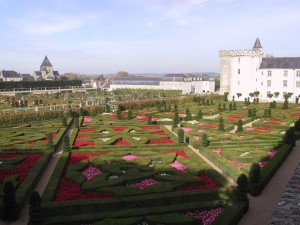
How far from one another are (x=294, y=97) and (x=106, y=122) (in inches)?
1620

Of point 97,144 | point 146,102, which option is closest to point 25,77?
point 146,102

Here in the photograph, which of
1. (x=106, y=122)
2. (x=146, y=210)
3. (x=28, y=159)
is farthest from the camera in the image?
(x=106, y=122)

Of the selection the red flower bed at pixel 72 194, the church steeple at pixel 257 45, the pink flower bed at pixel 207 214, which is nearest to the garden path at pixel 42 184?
the red flower bed at pixel 72 194

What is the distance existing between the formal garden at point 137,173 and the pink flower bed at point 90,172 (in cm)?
6

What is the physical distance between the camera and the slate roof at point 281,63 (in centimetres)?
5873

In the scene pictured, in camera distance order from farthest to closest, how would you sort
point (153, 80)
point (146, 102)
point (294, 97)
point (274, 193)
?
point (153, 80) → point (294, 97) → point (146, 102) → point (274, 193)

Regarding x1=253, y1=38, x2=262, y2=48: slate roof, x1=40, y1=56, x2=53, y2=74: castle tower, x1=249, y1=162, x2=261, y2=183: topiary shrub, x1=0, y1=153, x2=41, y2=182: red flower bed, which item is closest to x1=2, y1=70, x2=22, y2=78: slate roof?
x1=40, y1=56, x2=53, y2=74: castle tower

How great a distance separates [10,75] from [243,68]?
85674 mm

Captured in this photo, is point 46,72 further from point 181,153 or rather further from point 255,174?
point 255,174

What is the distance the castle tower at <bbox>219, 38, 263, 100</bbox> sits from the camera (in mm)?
62844

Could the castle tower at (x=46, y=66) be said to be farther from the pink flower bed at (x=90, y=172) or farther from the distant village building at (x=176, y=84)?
the pink flower bed at (x=90, y=172)

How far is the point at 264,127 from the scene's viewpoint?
99.0 ft

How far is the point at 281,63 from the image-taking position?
2379 inches

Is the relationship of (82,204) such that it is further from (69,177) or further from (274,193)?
(274,193)
